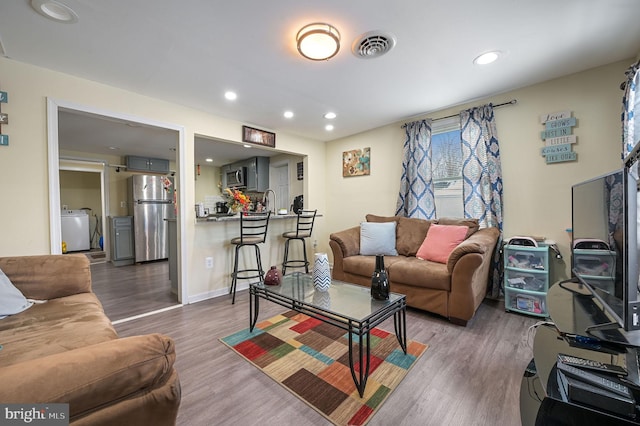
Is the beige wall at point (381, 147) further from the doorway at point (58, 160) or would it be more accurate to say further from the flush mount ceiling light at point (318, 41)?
the flush mount ceiling light at point (318, 41)

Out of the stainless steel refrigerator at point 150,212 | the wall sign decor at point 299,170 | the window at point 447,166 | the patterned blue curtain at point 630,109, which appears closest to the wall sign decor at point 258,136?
the wall sign decor at point 299,170

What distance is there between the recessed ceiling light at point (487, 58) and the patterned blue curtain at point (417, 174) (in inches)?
47.4

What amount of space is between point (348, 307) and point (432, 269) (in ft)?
3.95

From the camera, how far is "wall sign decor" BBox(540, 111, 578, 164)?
2.44 metres

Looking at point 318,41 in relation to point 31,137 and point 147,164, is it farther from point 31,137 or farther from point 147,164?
point 147,164

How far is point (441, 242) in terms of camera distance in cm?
282

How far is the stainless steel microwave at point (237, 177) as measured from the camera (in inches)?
234

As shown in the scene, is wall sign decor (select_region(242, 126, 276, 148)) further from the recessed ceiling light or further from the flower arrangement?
the recessed ceiling light

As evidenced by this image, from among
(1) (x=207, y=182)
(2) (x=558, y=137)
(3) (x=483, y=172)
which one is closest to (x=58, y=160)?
(3) (x=483, y=172)

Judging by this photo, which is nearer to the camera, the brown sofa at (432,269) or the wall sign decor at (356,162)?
the brown sofa at (432,269)

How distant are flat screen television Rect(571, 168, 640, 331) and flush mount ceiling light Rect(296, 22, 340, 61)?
5.48ft

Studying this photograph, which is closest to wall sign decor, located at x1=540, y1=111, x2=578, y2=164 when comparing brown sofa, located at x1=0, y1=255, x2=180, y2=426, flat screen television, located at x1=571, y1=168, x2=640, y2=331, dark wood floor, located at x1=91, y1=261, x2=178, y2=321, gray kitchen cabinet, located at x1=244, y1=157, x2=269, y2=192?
flat screen television, located at x1=571, y1=168, x2=640, y2=331

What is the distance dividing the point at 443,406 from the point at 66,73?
376 centimetres

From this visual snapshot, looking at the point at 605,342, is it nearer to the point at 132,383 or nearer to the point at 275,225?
the point at 132,383
